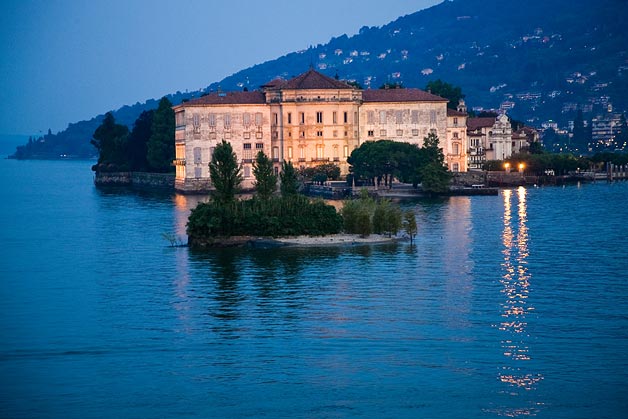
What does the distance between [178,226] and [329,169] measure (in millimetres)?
32546

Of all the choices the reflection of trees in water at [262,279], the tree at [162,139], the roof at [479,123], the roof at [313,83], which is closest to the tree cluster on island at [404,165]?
the roof at [313,83]

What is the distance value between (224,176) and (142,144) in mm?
68510

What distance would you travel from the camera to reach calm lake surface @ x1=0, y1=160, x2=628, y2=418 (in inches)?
1011

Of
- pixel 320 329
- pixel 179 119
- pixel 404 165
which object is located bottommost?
pixel 320 329

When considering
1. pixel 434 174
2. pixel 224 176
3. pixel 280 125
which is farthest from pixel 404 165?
pixel 224 176

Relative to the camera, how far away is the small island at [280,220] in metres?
48.9

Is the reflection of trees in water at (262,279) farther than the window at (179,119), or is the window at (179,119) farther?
the window at (179,119)

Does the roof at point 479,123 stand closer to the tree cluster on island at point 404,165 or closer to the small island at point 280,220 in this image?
the tree cluster on island at point 404,165

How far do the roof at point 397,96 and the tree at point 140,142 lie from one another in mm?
25242

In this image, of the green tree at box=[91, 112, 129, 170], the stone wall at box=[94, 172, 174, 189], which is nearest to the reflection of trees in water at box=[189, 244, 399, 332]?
the stone wall at box=[94, 172, 174, 189]

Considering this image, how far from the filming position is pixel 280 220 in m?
49.3

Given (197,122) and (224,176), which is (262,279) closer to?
(224,176)

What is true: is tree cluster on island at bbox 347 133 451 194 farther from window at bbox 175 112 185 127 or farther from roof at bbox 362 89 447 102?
window at bbox 175 112 185 127

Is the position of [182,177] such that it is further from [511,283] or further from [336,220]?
[511,283]
